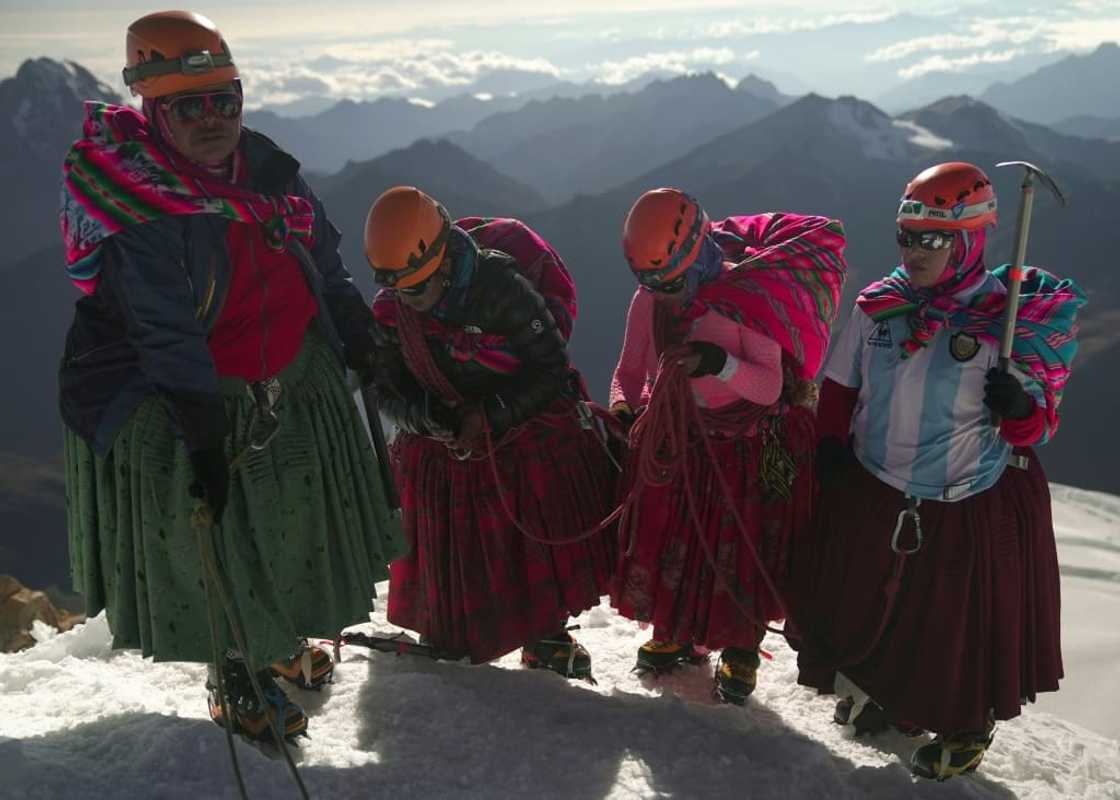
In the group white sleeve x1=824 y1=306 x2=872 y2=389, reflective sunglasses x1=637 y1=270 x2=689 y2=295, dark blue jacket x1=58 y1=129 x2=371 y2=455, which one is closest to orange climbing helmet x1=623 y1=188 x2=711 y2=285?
reflective sunglasses x1=637 y1=270 x2=689 y2=295

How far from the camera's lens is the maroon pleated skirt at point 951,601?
2.64 metres

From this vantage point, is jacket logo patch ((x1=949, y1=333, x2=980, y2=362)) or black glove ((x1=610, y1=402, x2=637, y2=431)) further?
black glove ((x1=610, y1=402, x2=637, y2=431))

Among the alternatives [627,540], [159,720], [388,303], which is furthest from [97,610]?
[627,540]

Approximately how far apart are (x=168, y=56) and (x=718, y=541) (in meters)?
2.18

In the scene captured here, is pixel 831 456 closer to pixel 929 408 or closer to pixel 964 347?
pixel 929 408

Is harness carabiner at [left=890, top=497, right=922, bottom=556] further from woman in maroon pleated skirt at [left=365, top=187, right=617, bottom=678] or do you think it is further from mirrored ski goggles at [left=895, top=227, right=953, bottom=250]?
woman in maroon pleated skirt at [left=365, top=187, right=617, bottom=678]

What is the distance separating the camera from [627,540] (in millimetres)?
3129

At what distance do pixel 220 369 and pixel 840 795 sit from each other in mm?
2169

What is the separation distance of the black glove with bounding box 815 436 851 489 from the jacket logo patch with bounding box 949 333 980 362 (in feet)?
1.63

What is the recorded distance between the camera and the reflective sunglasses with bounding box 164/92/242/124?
90.3 inches

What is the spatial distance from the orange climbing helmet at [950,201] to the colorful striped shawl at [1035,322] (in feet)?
0.63

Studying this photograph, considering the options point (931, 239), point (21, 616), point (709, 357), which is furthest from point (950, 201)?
point (21, 616)

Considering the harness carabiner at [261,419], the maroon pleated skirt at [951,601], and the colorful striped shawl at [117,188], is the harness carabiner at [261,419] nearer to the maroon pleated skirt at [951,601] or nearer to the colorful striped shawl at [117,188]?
the colorful striped shawl at [117,188]

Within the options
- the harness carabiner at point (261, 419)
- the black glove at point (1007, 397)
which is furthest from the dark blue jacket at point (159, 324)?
the black glove at point (1007, 397)
